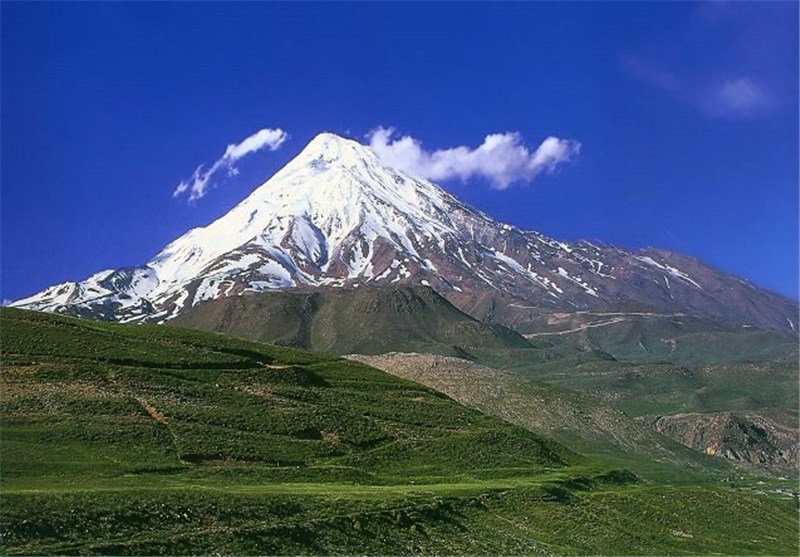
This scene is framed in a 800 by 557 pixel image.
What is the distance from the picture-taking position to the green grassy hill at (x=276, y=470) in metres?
49.2

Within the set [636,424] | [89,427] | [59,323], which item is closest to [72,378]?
[89,427]

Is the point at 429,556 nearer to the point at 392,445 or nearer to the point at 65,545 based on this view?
the point at 65,545

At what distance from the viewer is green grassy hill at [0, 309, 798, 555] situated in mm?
49156

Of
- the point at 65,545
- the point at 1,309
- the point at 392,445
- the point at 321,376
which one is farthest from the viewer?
the point at 321,376

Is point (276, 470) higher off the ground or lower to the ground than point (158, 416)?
lower

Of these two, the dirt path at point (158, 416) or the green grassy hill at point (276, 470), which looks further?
the dirt path at point (158, 416)

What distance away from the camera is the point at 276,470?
224ft

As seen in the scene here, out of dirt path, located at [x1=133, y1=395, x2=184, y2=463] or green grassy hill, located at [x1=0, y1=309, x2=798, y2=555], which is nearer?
green grassy hill, located at [x1=0, y1=309, x2=798, y2=555]

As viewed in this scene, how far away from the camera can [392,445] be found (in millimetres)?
84812

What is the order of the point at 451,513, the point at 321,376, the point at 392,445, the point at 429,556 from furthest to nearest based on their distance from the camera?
the point at 321,376
the point at 392,445
the point at 451,513
the point at 429,556

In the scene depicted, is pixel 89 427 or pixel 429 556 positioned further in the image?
pixel 89 427

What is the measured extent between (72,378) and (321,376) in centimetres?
3610

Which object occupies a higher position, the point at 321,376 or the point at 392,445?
the point at 321,376

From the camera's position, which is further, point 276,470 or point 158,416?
point 158,416
